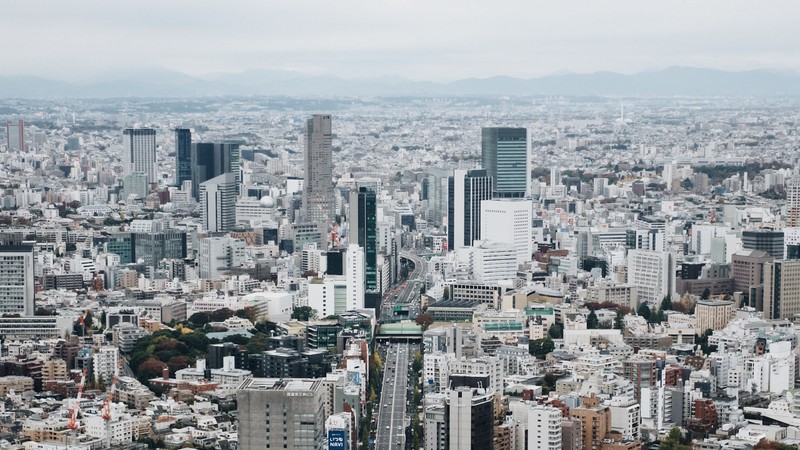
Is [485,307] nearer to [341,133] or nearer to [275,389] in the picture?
[275,389]

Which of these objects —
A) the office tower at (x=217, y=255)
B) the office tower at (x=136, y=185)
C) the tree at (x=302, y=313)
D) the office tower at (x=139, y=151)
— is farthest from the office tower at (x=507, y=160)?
the office tower at (x=139, y=151)

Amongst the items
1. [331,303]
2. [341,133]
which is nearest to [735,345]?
[331,303]

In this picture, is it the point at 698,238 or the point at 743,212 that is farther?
Answer: the point at 743,212

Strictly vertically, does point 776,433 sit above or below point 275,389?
below

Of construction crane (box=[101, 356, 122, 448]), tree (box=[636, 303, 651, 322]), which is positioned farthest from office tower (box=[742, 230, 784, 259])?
construction crane (box=[101, 356, 122, 448])

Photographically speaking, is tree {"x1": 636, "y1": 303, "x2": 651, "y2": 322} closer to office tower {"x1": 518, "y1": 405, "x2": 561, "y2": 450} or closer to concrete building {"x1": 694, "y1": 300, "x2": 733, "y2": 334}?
concrete building {"x1": 694, "y1": 300, "x2": 733, "y2": 334}

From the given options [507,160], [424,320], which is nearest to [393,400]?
[424,320]
